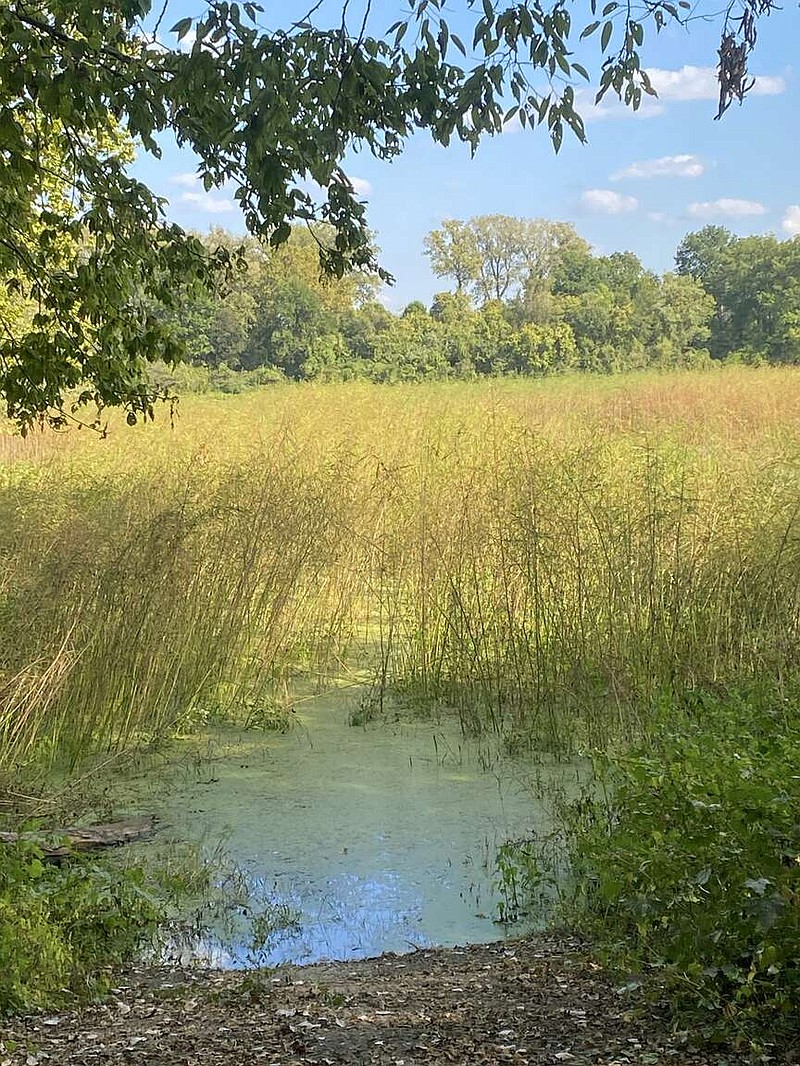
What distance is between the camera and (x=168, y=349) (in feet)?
13.8

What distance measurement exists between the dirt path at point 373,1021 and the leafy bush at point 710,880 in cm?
12

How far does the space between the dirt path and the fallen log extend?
593mm

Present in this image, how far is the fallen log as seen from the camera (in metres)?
3.14

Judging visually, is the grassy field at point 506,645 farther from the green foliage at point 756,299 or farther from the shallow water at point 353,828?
the green foliage at point 756,299

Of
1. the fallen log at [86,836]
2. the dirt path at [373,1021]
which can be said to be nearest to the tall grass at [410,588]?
the fallen log at [86,836]

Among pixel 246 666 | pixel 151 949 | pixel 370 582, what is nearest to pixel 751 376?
pixel 370 582

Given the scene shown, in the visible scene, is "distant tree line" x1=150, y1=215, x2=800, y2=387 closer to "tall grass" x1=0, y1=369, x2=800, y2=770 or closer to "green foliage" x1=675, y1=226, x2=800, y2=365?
"green foliage" x1=675, y1=226, x2=800, y2=365

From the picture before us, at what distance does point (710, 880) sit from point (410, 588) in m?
3.56

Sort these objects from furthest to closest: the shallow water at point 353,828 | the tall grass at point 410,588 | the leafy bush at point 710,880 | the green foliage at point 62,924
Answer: the tall grass at point 410,588 < the shallow water at point 353,828 < the green foliage at point 62,924 < the leafy bush at point 710,880

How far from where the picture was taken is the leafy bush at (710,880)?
198cm

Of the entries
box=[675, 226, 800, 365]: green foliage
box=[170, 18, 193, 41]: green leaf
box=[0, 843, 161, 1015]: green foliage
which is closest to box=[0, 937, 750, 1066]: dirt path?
box=[0, 843, 161, 1015]: green foliage

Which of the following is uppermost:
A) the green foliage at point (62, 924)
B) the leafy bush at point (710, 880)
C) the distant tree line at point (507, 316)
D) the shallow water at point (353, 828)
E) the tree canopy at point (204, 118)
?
the distant tree line at point (507, 316)

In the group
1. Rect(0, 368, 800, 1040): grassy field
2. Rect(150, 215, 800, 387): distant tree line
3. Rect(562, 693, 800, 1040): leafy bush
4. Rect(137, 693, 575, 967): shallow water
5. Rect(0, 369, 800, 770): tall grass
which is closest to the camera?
Rect(562, 693, 800, 1040): leafy bush

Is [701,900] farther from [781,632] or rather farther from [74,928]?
[781,632]
